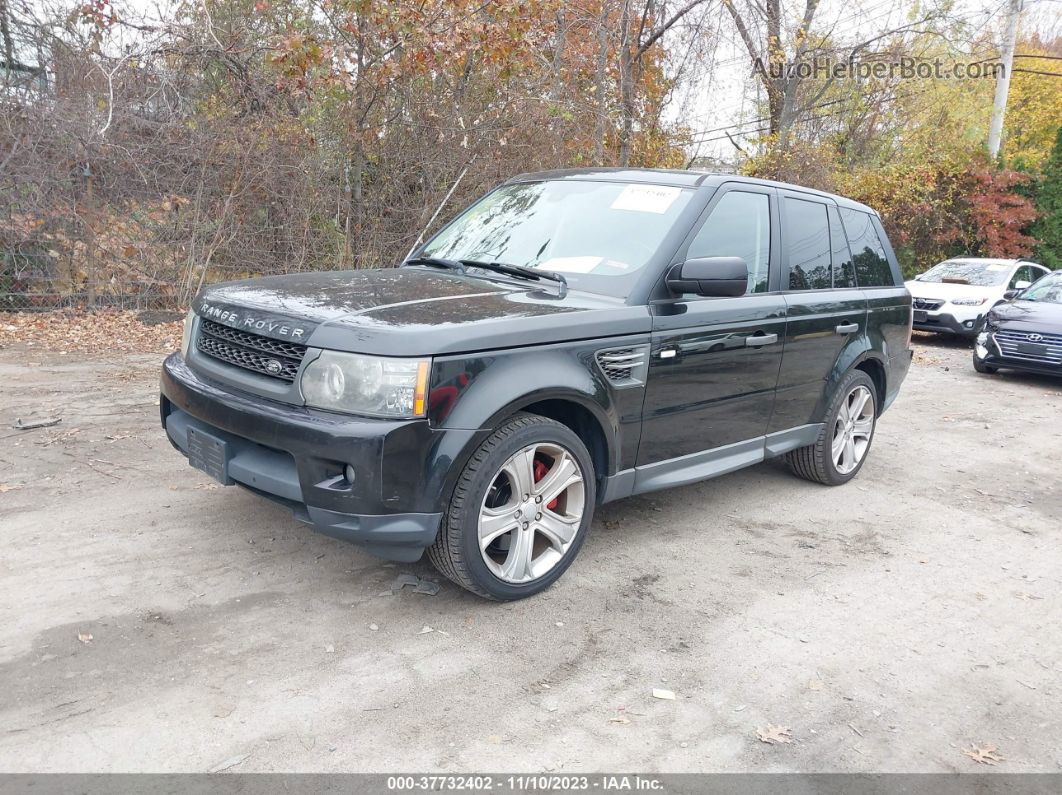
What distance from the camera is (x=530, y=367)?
3504 mm

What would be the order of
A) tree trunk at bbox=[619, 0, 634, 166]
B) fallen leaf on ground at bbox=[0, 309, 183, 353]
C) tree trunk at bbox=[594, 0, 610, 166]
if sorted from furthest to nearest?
tree trunk at bbox=[619, 0, 634, 166] < tree trunk at bbox=[594, 0, 610, 166] < fallen leaf on ground at bbox=[0, 309, 183, 353]

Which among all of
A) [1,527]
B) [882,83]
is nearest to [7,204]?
[1,527]

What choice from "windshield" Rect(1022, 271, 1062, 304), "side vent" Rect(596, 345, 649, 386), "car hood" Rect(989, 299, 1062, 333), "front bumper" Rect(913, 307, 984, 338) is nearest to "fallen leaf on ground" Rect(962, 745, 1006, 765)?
"side vent" Rect(596, 345, 649, 386)

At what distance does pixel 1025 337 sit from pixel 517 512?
367 inches

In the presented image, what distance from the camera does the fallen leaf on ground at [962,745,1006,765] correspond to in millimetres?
2863

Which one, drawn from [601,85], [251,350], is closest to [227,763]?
[251,350]

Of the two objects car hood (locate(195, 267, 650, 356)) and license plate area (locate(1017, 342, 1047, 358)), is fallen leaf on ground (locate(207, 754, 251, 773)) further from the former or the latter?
license plate area (locate(1017, 342, 1047, 358))

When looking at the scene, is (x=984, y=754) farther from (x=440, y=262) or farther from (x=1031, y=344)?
(x=1031, y=344)

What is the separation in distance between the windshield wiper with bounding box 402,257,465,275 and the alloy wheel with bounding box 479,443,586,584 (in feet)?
4.38

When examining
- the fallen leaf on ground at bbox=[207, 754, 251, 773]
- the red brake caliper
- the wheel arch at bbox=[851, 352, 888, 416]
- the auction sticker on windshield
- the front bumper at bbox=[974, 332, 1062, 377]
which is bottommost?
the fallen leaf on ground at bbox=[207, 754, 251, 773]

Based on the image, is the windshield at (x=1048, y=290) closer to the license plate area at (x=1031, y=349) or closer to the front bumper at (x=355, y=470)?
the license plate area at (x=1031, y=349)

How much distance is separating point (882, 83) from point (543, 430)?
2634 cm

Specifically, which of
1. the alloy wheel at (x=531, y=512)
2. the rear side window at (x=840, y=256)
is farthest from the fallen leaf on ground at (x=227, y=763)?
the rear side window at (x=840, y=256)

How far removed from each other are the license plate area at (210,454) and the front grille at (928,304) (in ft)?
43.1
